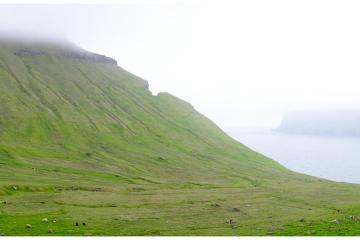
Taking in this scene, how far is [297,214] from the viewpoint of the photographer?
98.0 meters

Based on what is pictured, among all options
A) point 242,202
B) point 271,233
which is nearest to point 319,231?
point 271,233

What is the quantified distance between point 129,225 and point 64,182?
76.5 metres

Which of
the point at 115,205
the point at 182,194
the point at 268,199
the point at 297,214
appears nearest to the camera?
the point at 297,214

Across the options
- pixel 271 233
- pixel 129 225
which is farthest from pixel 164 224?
pixel 271 233

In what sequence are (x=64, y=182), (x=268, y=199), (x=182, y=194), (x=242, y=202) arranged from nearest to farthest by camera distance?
(x=242, y=202) < (x=268, y=199) < (x=182, y=194) < (x=64, y=182)

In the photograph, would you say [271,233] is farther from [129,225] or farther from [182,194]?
[182,194]

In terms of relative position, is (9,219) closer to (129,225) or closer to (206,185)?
(129,225)

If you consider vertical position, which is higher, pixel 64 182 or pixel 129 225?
pixel 64 182

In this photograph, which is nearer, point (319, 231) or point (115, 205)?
point (319, 231)

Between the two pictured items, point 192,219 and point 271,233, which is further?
point 192,219

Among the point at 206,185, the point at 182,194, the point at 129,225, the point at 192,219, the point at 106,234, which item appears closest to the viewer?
the point at 106,234

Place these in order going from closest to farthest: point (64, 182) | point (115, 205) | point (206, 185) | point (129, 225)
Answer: point (129, 225), point (115, 205), point (64, 182), point (206, 185)

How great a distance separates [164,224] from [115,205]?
27472 millimetres

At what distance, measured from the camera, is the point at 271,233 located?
72.0 m
